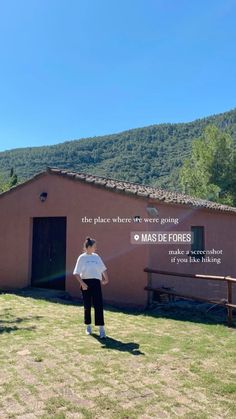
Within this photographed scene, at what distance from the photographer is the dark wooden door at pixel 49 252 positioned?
1162cm

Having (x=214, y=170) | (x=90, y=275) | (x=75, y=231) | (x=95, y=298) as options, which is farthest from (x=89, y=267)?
(x=214, y=170)

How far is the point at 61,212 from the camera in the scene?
11.6 m

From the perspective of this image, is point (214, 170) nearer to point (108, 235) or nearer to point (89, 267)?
point (108, 235)

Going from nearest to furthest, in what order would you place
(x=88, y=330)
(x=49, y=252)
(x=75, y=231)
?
(x=88, y=330) → (x=75, y=231) → (x=49, y=252)

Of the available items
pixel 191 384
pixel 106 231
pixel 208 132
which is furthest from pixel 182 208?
pixel 208 132

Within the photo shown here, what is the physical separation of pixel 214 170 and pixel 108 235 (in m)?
16.6

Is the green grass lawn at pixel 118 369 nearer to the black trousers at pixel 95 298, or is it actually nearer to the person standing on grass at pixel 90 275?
the black trousers at pixel 95 298

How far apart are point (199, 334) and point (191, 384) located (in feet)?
8.33

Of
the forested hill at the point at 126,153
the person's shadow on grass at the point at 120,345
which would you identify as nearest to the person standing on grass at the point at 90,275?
the person's shadow on grass at the point at 120,345

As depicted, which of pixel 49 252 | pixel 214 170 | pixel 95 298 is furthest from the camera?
pixel 214 170

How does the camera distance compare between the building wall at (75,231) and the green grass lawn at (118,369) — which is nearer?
the green grass lawn at (118,369)

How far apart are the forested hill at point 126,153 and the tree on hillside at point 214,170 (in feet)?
35.1

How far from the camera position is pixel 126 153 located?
45344 millimetres

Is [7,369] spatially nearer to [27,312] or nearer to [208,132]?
[27,312]
